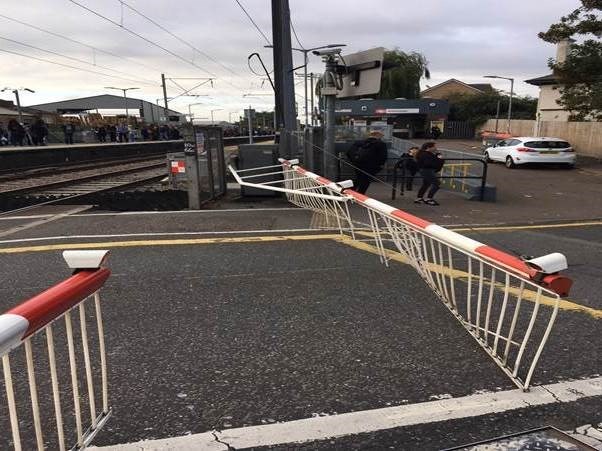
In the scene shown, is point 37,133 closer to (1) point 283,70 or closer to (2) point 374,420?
(1) point 283,70

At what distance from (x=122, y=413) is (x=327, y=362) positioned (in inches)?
52.4

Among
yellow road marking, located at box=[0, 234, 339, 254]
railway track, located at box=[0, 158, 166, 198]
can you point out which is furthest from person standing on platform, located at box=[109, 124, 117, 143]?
yellow road marking, located at box=[0, 234, 339, 254]

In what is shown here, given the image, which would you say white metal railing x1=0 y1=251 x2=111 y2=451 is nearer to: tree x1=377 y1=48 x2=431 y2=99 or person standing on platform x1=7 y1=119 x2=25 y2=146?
person standing on platform x1=7 y1=119 x2=25 y2=146

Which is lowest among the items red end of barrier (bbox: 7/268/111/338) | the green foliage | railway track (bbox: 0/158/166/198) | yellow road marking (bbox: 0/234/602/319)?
railway track (bbox: 0/158/166/198)

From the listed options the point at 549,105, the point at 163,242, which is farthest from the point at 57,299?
the point at 549,105

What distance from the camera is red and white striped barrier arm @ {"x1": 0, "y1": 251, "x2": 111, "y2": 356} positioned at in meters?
1.66

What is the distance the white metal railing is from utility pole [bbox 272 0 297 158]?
9546 millimetres

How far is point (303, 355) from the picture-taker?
3533mm

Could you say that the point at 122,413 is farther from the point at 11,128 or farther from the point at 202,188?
the point at 11,128

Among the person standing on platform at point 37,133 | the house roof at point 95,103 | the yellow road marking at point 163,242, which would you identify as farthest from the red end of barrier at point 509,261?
the house roof at point 95,103

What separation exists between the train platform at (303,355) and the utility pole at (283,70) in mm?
7459

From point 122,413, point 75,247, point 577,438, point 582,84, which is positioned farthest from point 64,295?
point 582,84

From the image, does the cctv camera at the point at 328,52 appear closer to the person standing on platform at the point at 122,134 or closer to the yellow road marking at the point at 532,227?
the yellow road marking at the point at 532,227

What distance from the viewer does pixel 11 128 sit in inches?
1160
